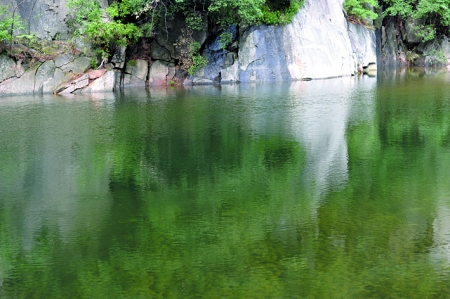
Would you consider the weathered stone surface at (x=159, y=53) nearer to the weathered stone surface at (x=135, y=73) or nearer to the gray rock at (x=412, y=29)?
the weathered stone surface at (x=135, y=73)

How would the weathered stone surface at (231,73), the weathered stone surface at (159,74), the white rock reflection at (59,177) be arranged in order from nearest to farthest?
the white rock reflection at (59,177) → the weathered stone surface at (159,74) → the weathered stone surface at (231,73)

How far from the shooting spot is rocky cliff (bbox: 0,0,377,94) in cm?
2431

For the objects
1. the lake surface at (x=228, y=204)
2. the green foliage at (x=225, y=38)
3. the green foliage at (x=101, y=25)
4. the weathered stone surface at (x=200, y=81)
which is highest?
the green foliage at (x=101, y=25)

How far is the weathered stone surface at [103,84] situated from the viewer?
2433cm

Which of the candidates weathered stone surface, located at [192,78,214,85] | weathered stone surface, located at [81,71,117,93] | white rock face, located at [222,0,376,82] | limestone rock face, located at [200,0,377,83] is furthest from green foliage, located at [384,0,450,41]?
weathered stone surface, located at [81,71,117,93]

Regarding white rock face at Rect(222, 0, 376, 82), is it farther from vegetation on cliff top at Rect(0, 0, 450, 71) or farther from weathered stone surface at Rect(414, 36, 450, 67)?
weathered stone surface at Rect(414, 36, 450, 67)

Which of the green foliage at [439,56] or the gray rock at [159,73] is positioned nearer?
the gray rock at [159,73]

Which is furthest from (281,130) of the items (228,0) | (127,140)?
(228,0)

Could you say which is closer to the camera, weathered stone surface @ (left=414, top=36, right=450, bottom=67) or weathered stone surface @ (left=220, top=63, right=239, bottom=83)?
weathered stone surface @ (left=220, top=63, right=239, bottom=83)

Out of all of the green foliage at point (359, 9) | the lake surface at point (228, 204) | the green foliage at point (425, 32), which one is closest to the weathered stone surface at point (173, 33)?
A: the green foliage at point (359, 9)

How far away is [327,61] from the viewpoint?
28.1 m

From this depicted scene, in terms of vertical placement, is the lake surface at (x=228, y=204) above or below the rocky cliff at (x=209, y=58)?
below

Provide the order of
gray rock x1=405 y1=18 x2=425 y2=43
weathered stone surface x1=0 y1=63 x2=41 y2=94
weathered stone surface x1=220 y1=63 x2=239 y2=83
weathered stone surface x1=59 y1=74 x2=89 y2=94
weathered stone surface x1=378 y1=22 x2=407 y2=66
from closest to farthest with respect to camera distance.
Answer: weathered stone surface x1=0 y1=63 x2=41 y2=94
weathered stone surface x1=59 y1=74 x2=89 y2=94
weathered stone surface x1=220 y1=63 x2=239 y2=83
gray rock x1=405 y1=18 x2=425 y2=43
weathered stone surface x1=378 y1=22 x2=407 y2=66

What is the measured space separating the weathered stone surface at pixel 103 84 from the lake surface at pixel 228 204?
25.9 feet
